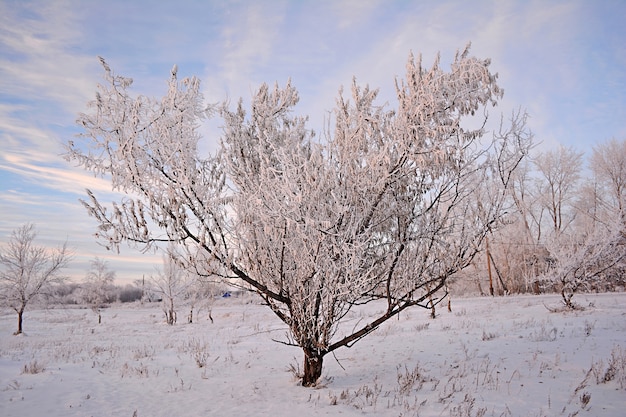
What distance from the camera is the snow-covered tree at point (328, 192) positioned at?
534cm

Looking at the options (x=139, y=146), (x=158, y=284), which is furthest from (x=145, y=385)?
(x=158, y=284)

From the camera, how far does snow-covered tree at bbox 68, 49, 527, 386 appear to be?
5.34 metres

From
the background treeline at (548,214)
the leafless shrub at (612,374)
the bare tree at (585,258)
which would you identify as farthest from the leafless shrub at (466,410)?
the background treeline at (548,214)

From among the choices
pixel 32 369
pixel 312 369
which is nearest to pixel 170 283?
pixel 32 369

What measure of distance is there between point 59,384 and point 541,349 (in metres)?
9.67

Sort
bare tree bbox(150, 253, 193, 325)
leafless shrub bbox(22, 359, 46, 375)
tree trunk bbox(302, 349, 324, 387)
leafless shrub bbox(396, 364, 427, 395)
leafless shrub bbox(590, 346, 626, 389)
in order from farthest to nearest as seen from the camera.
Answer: bare tree bbox(150, 253, 193, 325) → leafless shrub bbox(22, 359, 46, 375) → tree trunk bbox(302, 349, 324, 387) → leafless shrub bbox(396, 364, 427, 395) → leafless shrub bbox(590, 346, 626, 389)

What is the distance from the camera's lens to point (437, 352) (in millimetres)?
8609

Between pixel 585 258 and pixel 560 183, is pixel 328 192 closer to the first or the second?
pixel 585 258

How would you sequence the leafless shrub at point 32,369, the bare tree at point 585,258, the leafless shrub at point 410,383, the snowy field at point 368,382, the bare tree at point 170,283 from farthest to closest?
the bare tree at point 170,283 → the bare tree at point 585,258 → the leafless shrub at point 32,369 → the leafless shrub at point 410,383 → the snowy field at point 368,382

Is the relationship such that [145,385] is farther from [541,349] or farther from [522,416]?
[541,349]

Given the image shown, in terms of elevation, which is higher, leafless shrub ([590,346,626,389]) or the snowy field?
leafless shrub ([590,346,626,389])

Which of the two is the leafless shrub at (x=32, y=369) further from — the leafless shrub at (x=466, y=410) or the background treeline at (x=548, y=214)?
the background treeline at (x=548, y=214)

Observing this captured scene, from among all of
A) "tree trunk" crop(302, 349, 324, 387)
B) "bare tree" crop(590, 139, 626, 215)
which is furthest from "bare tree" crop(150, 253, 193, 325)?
"bare tree" crop(590, 139, 626, 215)

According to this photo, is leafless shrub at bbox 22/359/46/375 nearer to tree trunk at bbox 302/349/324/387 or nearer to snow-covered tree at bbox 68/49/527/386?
snow-covered tree at bbox 68/49/527/386
